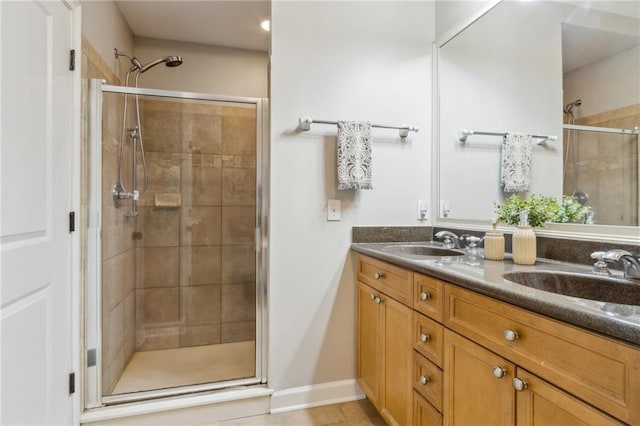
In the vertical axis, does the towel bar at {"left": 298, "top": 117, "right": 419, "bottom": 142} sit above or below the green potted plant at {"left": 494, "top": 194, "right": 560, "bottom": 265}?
above

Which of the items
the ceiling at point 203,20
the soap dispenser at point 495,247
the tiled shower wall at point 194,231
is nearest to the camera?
the soap dispenser at point 495,247

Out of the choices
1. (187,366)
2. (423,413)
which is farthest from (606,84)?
(187,366)

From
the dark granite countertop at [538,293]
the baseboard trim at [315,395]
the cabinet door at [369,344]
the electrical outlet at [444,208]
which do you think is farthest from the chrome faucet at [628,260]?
the baseboard trim at [315,395]

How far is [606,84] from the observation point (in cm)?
128

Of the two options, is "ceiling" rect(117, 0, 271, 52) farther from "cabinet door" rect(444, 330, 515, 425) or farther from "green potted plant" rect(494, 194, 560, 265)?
"cabinet door" rect(444, 330, 515, 425)

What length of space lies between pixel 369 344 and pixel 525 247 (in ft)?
3.06

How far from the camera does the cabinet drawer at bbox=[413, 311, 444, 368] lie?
121 cm

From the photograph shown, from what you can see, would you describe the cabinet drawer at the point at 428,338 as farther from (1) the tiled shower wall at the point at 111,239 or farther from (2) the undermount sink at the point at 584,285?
(1) the tiled shower wall at the point at 111,239

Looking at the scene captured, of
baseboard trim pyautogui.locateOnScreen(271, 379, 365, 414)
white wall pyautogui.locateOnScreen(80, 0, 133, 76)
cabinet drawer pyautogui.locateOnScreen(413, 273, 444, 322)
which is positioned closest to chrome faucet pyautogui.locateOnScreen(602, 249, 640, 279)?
cabinet drawer pyautogui.locateOnScreen(413, 273, 444, 322)

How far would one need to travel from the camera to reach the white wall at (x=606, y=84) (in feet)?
3.92

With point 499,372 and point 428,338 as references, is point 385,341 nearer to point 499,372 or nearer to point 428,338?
point 428,338

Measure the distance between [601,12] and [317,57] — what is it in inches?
52.1

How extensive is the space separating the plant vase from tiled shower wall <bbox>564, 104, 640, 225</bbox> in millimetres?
252

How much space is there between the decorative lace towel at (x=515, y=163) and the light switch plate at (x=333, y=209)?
36.5 inches
